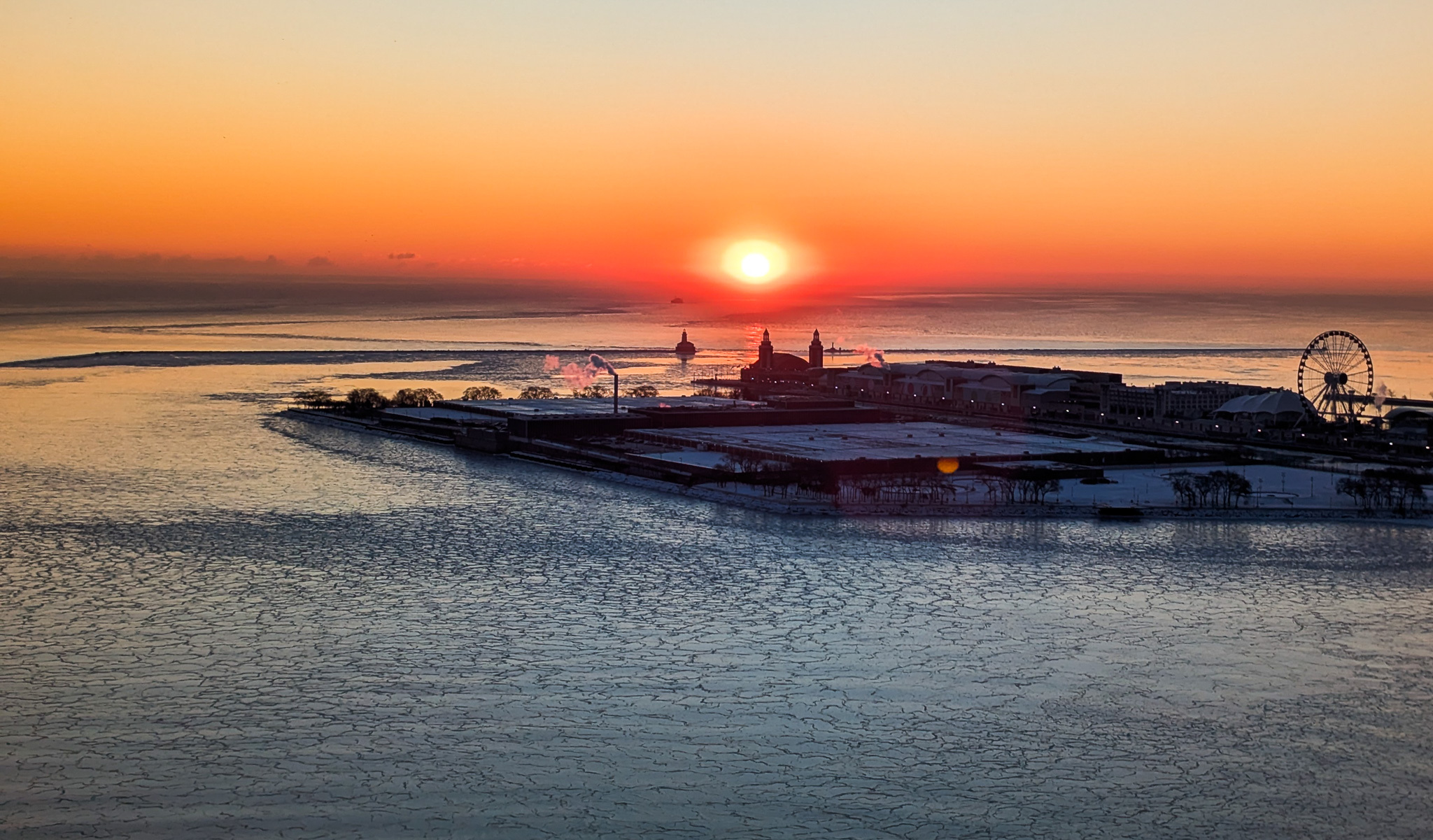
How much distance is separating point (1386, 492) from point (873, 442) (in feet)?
45.5

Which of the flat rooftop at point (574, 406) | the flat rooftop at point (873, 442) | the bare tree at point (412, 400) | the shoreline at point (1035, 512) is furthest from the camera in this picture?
the bare tree at point (412, 400)

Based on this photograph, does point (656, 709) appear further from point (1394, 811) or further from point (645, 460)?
point (645, 460)

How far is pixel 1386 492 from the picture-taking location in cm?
3188

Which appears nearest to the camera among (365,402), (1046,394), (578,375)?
(365,402)

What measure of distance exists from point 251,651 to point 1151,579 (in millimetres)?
14304

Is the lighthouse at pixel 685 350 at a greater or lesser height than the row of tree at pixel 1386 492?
greater

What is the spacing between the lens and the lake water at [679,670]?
553 inches

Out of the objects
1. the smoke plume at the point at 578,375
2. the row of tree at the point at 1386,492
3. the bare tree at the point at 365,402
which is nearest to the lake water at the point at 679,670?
the row of tree at the point at 1386,492

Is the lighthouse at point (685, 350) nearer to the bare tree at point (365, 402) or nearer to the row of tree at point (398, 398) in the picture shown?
the row of tree at point (398, 398)

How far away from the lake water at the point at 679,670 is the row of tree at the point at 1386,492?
1.71 meters

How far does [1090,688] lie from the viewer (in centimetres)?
1762

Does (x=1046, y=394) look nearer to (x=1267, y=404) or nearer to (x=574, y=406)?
(x=1267, y=404)

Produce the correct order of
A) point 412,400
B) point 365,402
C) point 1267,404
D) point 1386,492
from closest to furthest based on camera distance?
point 1386,492
point 1267,404
point 365,402
point 412,400

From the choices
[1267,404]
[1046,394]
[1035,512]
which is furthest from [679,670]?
[1046,394]
